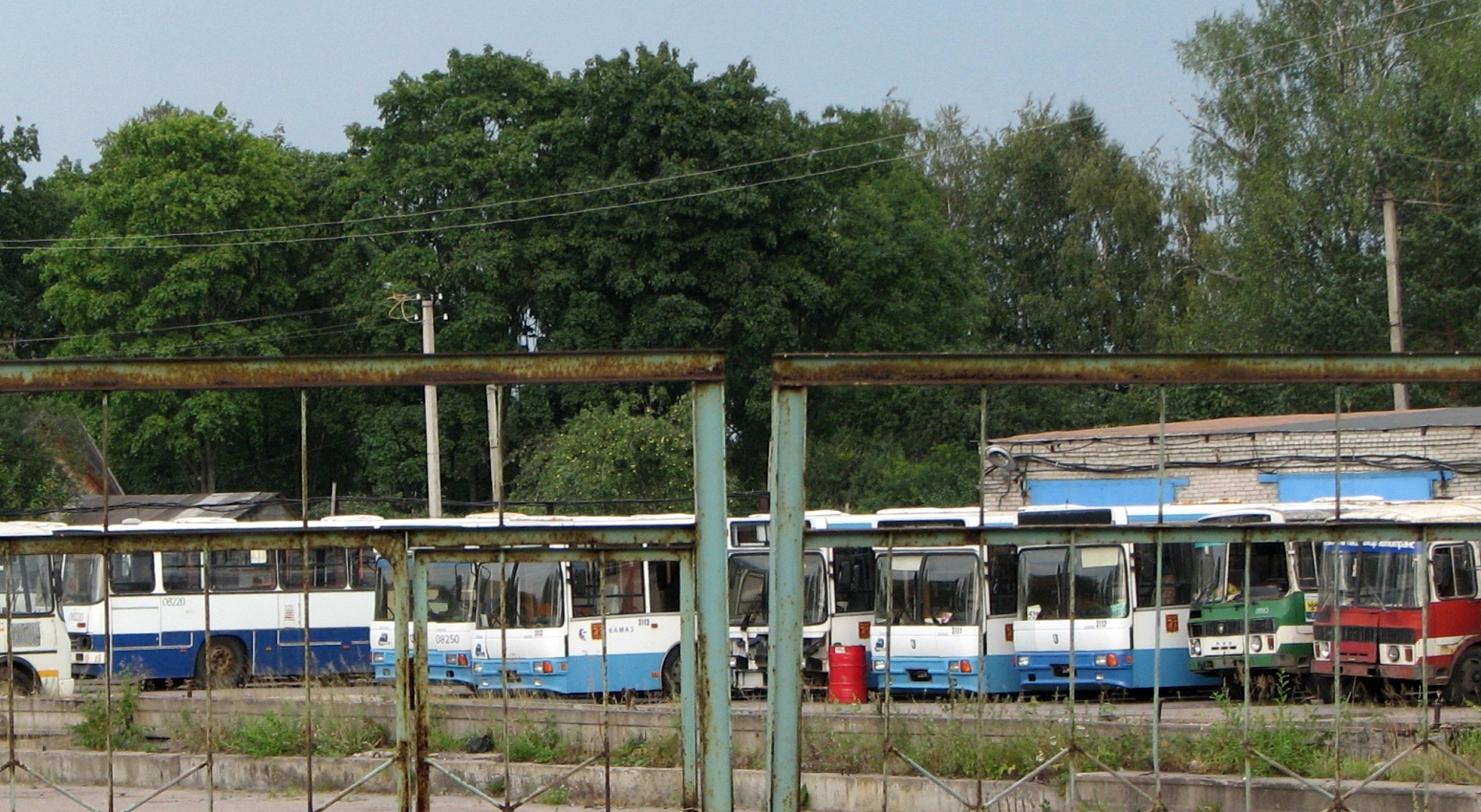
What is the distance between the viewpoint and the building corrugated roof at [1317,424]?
84.3ft

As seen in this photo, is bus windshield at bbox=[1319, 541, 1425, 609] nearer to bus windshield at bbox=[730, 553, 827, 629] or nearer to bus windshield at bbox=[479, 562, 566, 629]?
bus windshield at bbox=[730, 553, 827, 629]

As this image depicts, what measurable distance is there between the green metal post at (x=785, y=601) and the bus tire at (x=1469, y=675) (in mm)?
14799

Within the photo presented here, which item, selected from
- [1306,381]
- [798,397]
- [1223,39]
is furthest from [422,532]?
[1223,39]

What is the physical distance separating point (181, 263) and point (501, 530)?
41.7m

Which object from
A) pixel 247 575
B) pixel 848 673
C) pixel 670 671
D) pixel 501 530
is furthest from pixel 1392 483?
pixel 501 530

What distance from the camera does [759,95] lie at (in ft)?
142

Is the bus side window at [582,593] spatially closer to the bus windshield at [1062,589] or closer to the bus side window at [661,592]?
the bus side window at [661,592]

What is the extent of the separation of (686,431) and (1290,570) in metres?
15.7

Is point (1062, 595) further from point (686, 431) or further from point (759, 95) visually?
point (759, 95)

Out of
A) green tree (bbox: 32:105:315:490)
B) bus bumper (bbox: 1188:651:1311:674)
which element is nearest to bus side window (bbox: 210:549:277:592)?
bus bumper (bbox: 1188:651:1311:674)

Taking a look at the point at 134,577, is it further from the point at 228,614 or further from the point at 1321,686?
the point at 1321,686

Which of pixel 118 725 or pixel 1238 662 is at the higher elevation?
pixel 118 725

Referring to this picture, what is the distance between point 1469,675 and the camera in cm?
1755

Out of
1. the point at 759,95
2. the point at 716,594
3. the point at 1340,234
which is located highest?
the point at 759,95
